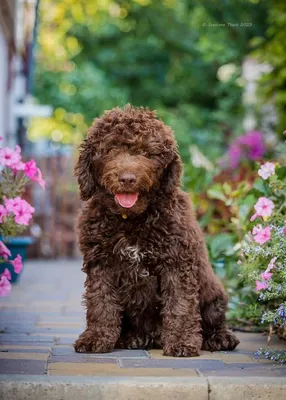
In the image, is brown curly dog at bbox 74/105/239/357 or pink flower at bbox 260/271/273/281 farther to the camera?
pink flower at bbox 260/271/273/281

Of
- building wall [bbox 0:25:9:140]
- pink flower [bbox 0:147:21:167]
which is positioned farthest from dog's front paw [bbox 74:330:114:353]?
building wall [bbox 0:25:9:140]

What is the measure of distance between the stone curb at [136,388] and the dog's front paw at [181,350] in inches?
28.0

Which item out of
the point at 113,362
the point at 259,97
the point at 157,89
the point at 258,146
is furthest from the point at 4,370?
the point at 157,89

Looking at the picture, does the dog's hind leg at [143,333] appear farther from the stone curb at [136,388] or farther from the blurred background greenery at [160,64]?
the blurred background greenery at [160,64]

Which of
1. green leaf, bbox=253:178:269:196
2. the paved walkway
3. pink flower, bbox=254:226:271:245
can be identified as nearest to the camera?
the paved walkway

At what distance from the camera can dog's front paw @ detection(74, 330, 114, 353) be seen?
4723mm

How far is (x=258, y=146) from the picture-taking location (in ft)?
33.7

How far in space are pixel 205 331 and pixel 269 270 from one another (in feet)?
2.15

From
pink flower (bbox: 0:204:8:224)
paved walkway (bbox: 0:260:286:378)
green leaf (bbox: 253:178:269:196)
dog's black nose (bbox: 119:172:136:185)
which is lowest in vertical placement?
paved walkway (bbox: 0:260:286:378)


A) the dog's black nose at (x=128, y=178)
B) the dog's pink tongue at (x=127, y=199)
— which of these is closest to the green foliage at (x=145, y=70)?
the dog's pink tongue at (x=127, y=199)

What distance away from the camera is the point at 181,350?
463 cm

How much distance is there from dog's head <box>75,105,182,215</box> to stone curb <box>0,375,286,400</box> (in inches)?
41.8

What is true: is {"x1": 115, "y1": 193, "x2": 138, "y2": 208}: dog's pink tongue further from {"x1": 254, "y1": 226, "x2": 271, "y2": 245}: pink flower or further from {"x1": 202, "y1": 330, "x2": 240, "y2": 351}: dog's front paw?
{"x1": 202, "y1": 330, "x2": 240, "y2": 351}: dog's front paw

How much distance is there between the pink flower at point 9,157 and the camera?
5477mm
